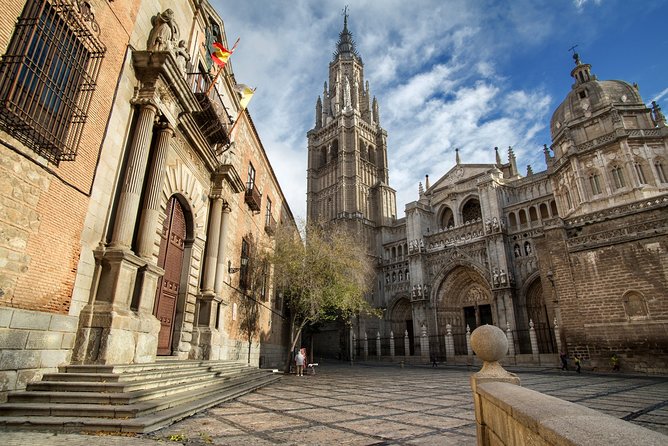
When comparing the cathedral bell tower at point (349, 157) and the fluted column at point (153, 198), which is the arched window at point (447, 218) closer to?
the cathedral bell tower at point (349, 157)

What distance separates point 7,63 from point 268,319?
A: 588 inches

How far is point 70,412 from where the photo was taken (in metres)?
4.21

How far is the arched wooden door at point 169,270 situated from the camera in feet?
28.2

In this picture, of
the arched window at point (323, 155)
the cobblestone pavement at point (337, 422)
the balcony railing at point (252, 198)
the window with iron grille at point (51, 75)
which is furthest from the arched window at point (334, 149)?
the window with iron grille at point (51, 75)

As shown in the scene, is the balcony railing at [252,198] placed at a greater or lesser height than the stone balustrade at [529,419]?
greater

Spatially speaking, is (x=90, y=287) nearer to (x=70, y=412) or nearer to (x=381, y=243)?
(x=70, y=412)

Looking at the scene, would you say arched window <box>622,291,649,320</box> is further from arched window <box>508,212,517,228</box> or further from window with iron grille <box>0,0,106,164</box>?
window with iron grille <box>0,0,106,164</box>

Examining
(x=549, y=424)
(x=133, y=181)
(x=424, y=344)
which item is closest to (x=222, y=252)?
(x=133, y=181)

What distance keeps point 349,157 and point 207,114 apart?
33555 mm

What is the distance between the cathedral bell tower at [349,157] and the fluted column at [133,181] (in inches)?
1170

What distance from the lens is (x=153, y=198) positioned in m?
7.33

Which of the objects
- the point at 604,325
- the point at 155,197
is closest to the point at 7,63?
the point at 155,197

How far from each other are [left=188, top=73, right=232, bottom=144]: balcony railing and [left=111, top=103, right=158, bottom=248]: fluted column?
2053 mm

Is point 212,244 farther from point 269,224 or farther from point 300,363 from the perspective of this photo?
point 269,224
